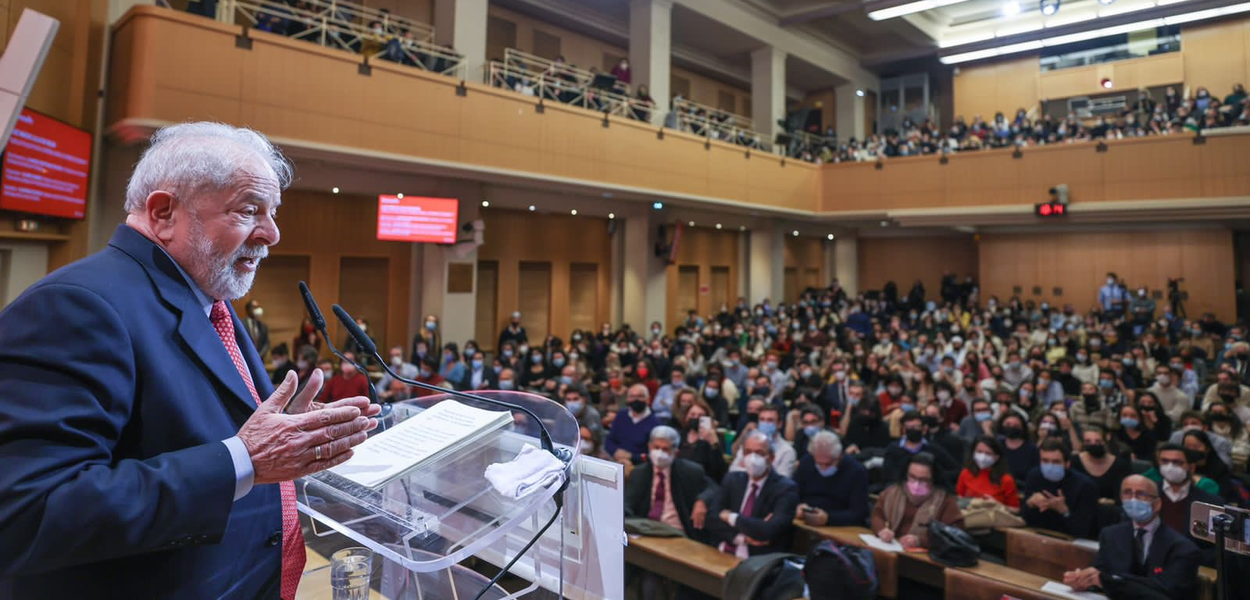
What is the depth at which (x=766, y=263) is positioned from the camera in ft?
54.1

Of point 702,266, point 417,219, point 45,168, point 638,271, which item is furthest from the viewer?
point 702,266

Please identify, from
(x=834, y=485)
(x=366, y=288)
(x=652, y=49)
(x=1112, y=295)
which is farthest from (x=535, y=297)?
(x=1112, y=295)

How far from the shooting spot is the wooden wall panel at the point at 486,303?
40.2ft

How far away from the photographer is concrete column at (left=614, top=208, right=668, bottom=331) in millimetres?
13688

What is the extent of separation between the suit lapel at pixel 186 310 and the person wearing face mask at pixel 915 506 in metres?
4.16

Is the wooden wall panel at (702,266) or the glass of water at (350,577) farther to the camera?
the wooden wall panel at (702,266)

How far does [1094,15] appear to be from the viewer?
15.4m

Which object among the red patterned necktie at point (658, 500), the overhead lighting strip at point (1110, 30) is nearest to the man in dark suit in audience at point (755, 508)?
the red patterned necktie at point (658, 500)

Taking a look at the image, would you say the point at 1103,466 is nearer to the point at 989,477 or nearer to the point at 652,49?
the point at 989,477

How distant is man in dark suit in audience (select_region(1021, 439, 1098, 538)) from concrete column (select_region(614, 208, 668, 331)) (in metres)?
9.34

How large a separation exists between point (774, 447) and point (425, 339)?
5940mm

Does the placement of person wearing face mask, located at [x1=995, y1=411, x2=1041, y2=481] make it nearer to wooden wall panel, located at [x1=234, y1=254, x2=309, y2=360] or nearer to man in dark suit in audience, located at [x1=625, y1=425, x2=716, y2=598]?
man in dark suit in audience, located at [x1=625, y1=425, x2=716, y2=598]

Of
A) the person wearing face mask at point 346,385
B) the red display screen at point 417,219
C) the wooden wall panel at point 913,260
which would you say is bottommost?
the person wearing face mask at point 346,385

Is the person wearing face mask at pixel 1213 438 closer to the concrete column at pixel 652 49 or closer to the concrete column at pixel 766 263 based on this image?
the concrete column at pixel 652 49
